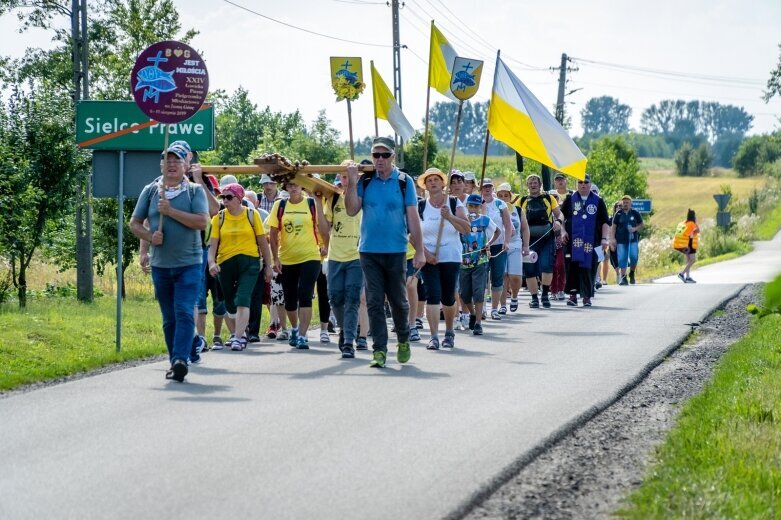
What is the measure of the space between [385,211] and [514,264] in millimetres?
7949

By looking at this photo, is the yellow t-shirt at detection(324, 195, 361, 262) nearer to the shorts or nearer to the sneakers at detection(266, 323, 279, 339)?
the sneakers at detection(266, 323, 279, 339)

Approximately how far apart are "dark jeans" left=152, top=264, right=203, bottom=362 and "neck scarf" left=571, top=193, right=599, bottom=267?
9978 millimetres

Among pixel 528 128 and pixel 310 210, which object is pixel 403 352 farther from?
pixel 528 128

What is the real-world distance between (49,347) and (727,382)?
299 inches

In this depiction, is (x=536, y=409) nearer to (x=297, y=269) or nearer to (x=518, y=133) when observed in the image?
(x=297, y=269)

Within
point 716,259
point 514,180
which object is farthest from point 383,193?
point 514,180

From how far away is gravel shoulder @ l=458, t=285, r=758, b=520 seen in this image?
236 inches

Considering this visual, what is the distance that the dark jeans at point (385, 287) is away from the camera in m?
11.6

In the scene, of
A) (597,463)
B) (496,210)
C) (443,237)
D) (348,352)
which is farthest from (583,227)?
(597,463)

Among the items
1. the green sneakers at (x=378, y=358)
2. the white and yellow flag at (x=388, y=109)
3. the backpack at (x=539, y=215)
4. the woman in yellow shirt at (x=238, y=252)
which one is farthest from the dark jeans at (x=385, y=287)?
the backpack at (x=539, y=215)

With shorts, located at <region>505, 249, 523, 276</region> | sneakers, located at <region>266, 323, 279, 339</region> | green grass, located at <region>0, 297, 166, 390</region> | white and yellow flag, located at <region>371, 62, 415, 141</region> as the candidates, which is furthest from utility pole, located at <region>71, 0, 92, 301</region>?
sneakers, located at <region>266, 323, 279, 339</region>

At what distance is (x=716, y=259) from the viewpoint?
41.5 meters

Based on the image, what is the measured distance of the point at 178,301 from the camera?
1059 cm

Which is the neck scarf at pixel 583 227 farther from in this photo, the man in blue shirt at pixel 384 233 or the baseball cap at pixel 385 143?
the baseball cap at pixel 385 143
